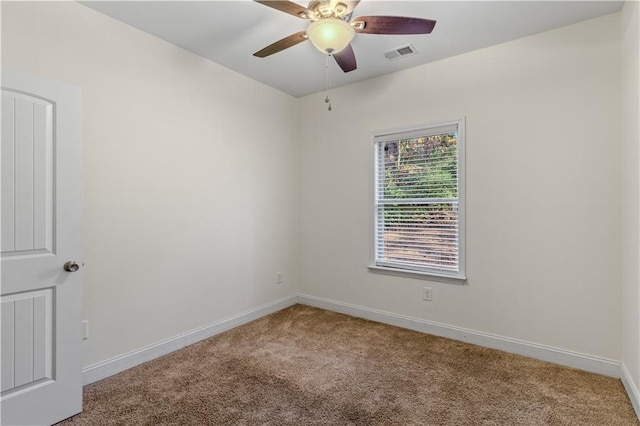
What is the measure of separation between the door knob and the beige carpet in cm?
89

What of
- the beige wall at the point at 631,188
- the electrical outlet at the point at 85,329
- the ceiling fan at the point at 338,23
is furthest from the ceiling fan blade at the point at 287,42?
the electrical outlet at the point at 85,329

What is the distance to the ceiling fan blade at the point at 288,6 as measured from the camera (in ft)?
5.71

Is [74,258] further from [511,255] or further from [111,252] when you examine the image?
[511,255]

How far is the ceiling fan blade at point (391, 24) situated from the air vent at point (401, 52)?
0.93 meters

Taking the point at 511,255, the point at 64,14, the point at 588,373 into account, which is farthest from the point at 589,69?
the point at 64,14

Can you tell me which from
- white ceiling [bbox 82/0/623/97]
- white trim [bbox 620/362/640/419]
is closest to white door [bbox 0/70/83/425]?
white ceiling [bbox 82/0/623/97]

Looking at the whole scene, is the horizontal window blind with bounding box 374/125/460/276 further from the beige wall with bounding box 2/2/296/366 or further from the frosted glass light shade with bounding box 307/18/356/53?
the frosted glass light shade with bounding box 307/18/356/53

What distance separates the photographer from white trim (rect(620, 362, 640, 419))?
1.96 metres

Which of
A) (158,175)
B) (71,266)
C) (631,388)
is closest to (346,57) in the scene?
(158,175)

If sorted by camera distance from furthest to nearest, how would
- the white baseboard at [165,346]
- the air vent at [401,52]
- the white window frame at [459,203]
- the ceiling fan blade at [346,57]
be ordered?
the white window frame at [459,203], the air vent at [401,52], the white baseboard at [165,346], the ceiling fan blade at [346,57]

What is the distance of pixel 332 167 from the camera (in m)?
3.89

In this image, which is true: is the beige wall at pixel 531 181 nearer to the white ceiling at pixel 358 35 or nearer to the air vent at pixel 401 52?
the white ceiling at pixel 358 35

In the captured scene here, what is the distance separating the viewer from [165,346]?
2781mm

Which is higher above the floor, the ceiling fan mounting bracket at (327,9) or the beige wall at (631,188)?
the ceiling fan mounting bracket at (327,9)
